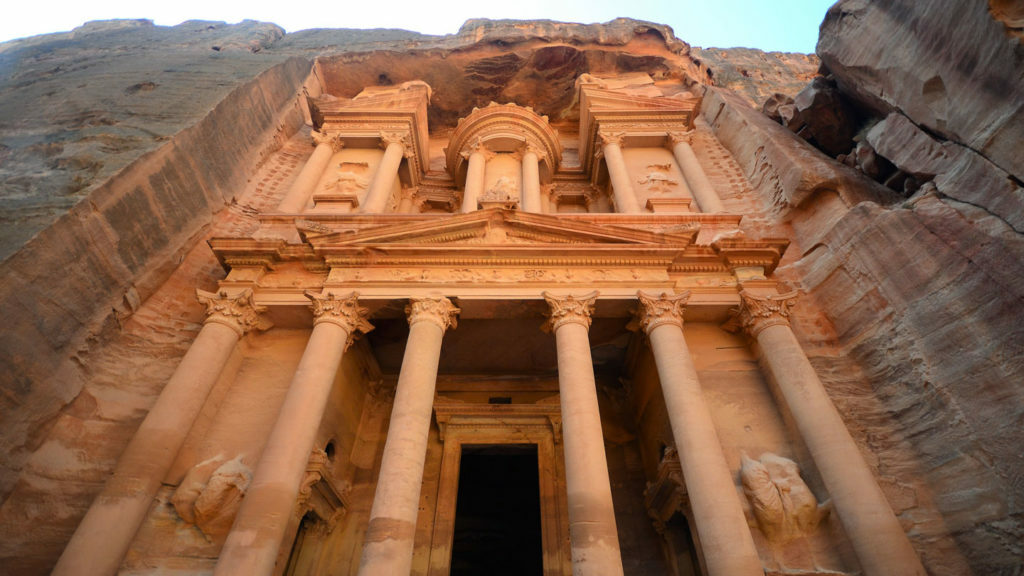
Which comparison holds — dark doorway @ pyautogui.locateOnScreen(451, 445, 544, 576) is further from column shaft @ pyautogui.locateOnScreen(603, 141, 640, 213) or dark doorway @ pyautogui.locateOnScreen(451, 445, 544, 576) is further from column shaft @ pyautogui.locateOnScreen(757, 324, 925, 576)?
column shaft @ pyautogui.locateOnScreen(603, 141, 640, 213)

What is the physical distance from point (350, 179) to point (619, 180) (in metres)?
8.31

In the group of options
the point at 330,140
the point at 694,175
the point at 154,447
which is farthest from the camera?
the point at 330,140

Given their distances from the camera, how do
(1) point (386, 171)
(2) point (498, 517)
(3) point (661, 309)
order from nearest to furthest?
(3) point (661, 309), (2) point (498, 517), (1) point (386, 171)

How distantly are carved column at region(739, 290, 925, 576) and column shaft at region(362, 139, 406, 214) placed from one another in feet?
32.1

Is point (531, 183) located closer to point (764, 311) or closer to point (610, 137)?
point (610, 137)

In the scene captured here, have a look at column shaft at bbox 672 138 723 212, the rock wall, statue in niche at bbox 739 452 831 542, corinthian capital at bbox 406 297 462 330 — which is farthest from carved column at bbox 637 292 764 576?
column shaft at bbox 672 138 723 212

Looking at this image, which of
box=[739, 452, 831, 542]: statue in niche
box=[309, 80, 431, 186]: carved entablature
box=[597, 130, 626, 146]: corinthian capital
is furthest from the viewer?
box=[309, 80, 431, 186]: carved entablature

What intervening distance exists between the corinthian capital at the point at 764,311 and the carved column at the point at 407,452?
5406 millimetres

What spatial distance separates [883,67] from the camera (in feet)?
32.4

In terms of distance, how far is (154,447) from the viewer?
7086mm

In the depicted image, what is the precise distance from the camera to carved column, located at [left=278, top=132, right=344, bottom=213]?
1339 centimetres

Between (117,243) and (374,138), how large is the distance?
8844mm

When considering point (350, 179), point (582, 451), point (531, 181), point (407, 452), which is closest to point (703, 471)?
point (582, 451)

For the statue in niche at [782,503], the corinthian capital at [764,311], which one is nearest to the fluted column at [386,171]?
the corinthian capital at [764,311]
